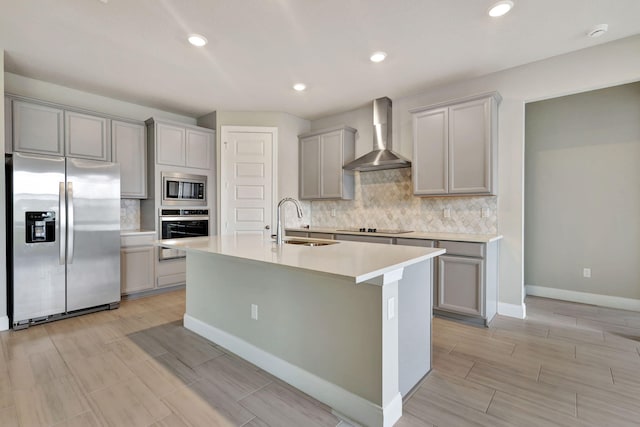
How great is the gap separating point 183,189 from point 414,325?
3.72m

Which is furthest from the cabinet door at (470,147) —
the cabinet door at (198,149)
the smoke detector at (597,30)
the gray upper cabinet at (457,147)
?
the cabinet door at (198,149)

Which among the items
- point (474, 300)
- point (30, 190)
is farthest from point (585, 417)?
point (30, 190)

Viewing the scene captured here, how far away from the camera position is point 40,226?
3.10 m

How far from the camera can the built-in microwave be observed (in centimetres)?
426

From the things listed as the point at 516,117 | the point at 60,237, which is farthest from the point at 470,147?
the point at 60,237

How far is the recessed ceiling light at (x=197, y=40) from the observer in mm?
2691

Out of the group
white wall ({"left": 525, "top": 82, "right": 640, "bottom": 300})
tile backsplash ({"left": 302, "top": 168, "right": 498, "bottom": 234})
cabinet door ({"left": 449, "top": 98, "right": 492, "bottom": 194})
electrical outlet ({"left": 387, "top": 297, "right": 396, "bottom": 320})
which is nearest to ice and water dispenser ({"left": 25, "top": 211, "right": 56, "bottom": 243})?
tile backsplash ({"left": 302, "top": 168, "right": 498, "bottom": 234})

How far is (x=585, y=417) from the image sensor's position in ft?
5.60

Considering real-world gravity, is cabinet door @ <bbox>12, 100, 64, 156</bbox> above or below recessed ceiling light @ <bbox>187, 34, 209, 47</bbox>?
below

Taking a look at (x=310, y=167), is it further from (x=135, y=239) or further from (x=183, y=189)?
(x=135, y=239)

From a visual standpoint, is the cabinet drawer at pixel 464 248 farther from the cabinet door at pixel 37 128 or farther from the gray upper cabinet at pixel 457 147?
the cabinet door at pixel 37 128

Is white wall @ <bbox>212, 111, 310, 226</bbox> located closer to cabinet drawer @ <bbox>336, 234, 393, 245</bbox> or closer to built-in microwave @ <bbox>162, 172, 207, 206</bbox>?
built-in microwave @ <bbox>162, 172, 207, 206</bbox>

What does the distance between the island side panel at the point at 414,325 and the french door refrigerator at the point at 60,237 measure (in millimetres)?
3391

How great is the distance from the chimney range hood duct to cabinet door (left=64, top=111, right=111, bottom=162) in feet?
10.4
